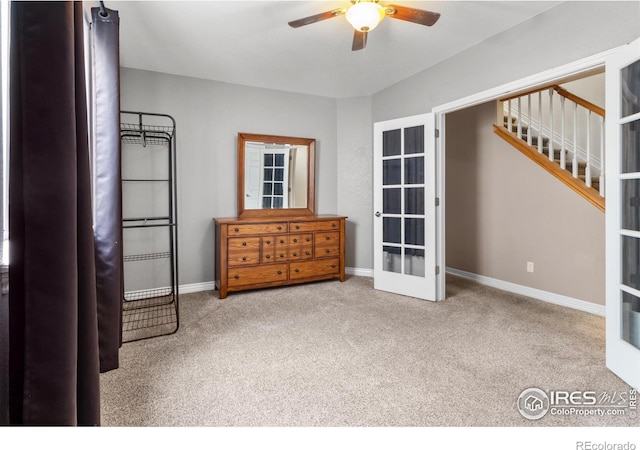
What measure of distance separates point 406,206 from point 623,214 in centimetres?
186

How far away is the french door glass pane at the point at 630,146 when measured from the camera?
1.84m

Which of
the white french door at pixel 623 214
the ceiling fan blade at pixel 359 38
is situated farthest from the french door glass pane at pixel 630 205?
the ceiling fan blade at pixel 359 38

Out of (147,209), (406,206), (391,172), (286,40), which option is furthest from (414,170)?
(147,209)

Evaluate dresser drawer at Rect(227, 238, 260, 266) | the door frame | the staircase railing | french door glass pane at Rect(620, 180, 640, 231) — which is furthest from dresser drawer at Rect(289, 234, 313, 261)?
french door glass pane at Rect(620, 180, 640, 231)

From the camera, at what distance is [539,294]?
3461mm

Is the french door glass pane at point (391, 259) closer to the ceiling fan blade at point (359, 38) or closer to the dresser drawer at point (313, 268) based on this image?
the dresser drawer at point (313, 268)

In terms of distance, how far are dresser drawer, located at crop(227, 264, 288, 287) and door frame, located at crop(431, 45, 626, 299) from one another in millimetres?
1685

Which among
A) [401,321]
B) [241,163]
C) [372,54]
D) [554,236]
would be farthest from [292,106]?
[554,236]

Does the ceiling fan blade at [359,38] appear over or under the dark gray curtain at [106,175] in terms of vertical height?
over

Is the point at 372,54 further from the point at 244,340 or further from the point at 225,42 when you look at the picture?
the point at 244,340

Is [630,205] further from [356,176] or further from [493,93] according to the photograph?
[356,176]

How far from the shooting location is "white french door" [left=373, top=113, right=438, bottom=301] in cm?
338

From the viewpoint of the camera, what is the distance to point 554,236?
336 cm

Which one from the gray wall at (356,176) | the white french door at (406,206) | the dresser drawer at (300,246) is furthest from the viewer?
the gray wall at (356,176)
